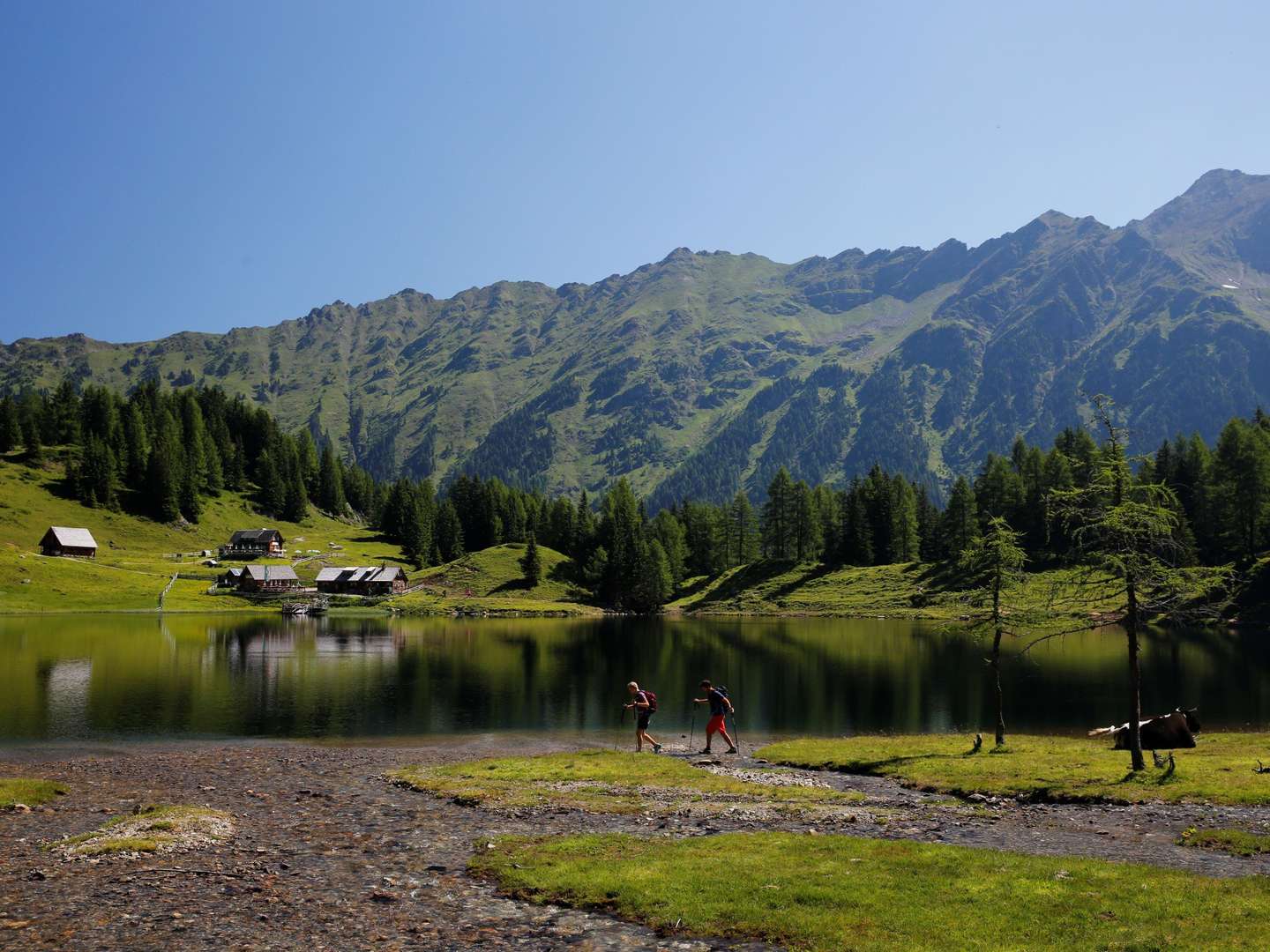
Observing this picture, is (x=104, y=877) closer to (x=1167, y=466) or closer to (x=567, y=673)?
(x=567, y=673)

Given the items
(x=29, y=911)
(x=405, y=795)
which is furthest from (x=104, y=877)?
(x=405, y=795)

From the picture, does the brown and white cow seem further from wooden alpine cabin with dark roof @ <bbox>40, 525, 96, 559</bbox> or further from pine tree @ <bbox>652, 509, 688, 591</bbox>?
wooden alpine cabin with dark roof @ <bbox>40, 525, 96, 559</bbox>

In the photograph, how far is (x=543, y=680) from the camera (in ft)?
252

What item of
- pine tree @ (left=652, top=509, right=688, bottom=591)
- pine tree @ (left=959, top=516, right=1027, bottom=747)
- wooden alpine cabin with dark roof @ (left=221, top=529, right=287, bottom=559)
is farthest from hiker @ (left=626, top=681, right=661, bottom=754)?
wooden alpine cabin with dark roof @ (left=221, top=529, right=287, bottom=559)

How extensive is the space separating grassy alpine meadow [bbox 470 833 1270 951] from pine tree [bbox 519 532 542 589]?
16947 centimetres

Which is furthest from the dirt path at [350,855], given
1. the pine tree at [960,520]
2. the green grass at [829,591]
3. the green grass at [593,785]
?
the pine tree at [960,520]

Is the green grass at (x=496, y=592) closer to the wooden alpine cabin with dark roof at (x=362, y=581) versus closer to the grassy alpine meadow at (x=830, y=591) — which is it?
the wooden alpine cabin with dark roof at (x=362, y=581)

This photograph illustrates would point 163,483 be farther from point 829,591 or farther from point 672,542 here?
point 829,591

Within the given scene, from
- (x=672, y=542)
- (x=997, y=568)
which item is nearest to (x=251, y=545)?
(x=672, y=542)

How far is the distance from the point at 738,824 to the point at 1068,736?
32.7 m

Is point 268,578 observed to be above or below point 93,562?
below

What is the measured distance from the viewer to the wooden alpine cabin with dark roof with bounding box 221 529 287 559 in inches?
7534

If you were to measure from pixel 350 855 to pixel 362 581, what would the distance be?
171 m

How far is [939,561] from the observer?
172375 millimetres
